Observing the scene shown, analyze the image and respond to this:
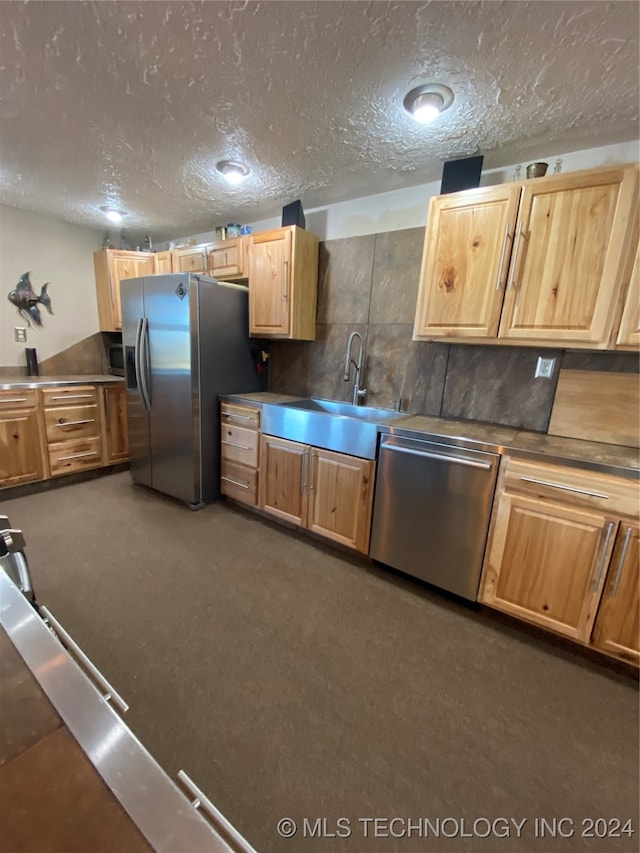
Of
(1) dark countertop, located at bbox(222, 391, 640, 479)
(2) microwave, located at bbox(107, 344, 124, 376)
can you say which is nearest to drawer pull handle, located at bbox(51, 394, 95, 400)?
(2) microwave, located at bbox(107, 344, 124, 376)

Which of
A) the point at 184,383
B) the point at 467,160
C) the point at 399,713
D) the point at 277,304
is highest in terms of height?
the point at 467,160

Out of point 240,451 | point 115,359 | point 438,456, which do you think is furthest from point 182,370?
point 438,456

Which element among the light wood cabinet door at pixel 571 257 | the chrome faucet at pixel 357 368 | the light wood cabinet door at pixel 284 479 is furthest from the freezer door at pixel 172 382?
the light wood cabinet door at pixel 571 257

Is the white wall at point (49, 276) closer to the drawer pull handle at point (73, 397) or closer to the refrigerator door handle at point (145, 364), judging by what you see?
the drawer pull handle at point (73, 397)

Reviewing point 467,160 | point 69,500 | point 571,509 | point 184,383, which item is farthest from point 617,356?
point 69,500

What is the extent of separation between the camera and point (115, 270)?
12.5 ft

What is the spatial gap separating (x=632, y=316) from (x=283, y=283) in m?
2.13

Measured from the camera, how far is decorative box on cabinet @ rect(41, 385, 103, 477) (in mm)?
3184

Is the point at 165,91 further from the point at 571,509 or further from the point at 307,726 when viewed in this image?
the point at 307,726

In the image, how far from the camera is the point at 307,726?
1345mm

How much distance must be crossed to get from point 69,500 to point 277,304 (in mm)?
→ 2427

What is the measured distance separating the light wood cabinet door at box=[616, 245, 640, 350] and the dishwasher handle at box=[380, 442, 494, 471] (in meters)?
0.82

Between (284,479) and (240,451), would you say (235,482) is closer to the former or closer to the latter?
(240,451)

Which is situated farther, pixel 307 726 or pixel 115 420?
pixel 115 420
